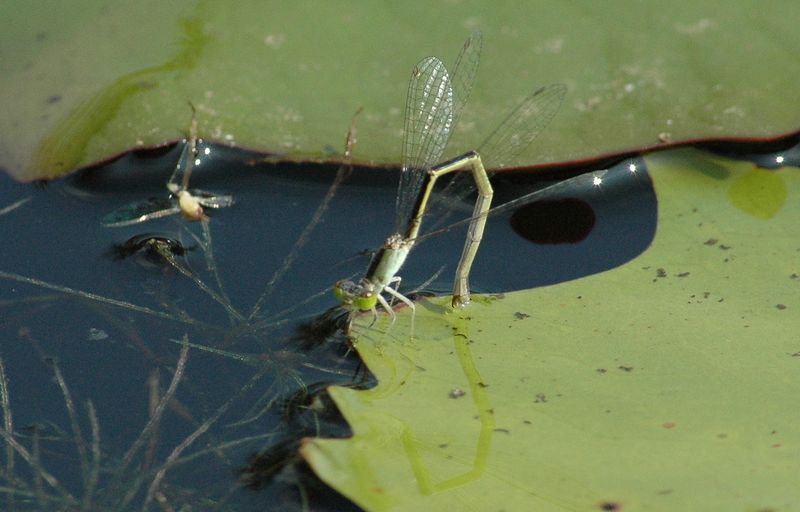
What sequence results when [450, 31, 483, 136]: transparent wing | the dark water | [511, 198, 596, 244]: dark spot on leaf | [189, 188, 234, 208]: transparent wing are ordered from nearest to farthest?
the dark water < [450, 31, 483, 136]: transparent wing < [511, 198, 596, 244]: dark spot on leaf < [189, 188, 234, 208]: transparent wing

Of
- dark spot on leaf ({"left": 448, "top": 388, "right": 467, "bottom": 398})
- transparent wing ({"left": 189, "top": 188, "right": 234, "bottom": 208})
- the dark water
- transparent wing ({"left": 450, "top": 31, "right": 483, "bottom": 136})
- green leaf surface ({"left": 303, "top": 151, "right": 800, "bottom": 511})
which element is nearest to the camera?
green leaf surface ({"left": 303, "top": 151, "right": 800, "bottom": 511})

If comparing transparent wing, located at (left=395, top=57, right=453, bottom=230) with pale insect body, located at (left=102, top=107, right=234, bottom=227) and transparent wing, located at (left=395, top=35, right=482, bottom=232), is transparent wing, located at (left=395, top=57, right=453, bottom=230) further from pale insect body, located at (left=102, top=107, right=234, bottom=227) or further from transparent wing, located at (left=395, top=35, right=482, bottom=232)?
pale insect body, located at (left=102, top=107, right=234, bottom=227)

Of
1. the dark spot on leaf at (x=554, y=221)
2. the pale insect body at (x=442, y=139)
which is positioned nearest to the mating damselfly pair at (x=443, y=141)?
the pale insect body at (x=442, y=139)

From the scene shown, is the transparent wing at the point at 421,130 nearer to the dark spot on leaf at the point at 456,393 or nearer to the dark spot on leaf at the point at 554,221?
the dark spot on leaf at the point at 554,221

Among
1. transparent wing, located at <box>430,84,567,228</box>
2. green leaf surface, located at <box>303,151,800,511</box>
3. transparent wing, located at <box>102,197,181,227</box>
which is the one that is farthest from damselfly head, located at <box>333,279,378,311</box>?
transparent wing, located at <box>102,197,181,227</box>

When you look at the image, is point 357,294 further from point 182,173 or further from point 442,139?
point 182,173

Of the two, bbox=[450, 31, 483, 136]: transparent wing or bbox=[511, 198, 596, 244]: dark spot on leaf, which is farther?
bbox=[511, 198, 596, 244]: dark spot on leaf

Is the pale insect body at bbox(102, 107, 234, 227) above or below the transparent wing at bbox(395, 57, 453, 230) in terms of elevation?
below
